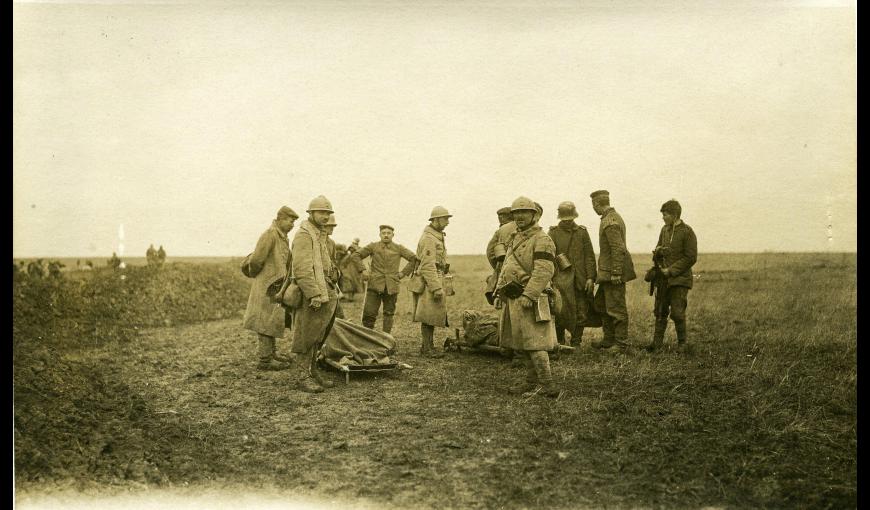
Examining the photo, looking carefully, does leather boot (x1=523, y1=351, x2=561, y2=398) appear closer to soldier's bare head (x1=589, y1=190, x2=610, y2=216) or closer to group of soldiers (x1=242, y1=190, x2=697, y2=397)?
group of soldiers (x1=242, y1=190, x2=697, y2=397)

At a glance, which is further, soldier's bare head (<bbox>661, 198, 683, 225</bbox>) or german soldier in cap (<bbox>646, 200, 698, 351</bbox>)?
soldier's bare head (<bbox>661, 198, 683, 225</bbox>)

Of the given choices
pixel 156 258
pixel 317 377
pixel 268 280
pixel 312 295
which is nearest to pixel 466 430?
pixel 317 377

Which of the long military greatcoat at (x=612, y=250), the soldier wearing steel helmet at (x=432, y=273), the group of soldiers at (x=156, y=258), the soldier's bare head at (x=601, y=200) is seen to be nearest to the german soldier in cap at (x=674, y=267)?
the long military greatcoat at (x=612, y=250)

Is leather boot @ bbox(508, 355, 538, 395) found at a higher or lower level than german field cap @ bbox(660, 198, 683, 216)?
lower

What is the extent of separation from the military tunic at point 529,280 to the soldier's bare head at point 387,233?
12.9ft

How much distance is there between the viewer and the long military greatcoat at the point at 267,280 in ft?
26.8

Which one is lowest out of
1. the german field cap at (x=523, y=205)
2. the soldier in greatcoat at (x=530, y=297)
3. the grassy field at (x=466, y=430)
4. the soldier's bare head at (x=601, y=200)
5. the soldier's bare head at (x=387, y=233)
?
the grassy field at (x=466, y=430)

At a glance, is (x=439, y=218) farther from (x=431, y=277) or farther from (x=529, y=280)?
(x=529, y=280)

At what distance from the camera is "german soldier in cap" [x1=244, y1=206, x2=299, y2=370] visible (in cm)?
817

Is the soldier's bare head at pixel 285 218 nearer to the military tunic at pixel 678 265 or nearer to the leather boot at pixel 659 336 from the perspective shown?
the military tunic at pixel 678 265

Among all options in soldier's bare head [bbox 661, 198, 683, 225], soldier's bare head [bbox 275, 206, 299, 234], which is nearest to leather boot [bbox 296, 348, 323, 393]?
soldier's bare head [bbox 275, 206, 299, 234]

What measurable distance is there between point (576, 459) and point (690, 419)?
1.61 m

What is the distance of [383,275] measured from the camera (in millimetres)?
10125

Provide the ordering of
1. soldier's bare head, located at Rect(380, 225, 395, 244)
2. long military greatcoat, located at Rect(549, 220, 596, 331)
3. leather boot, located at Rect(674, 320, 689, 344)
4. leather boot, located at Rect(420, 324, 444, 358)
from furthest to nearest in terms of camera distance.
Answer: soldier's bare head, located at Rect(380, 225, 395, 244)
leather boot, located at Rect(420, 324, 444, 358)
long military greatcoat, located at Rect(549, 220, 596, 331)
leather boot, located at Rect(674, 320, 689, 344)
